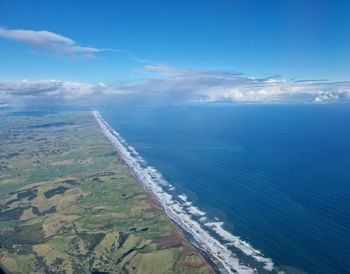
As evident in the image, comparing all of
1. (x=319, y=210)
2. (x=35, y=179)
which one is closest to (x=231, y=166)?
(x=319, y=210)

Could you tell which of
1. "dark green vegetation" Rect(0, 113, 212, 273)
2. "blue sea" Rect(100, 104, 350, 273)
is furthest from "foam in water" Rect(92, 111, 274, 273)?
"dark green vegetation" Rect(0, 113, 212, 273)

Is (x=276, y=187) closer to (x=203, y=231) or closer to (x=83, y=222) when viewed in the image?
(x=203, y=231)

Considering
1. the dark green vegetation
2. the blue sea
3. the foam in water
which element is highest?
the blue sea

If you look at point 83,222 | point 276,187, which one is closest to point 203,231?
A: point 83,222

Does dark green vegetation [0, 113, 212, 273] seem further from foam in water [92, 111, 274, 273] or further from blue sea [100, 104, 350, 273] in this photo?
blue sea [100, 104, 350, 273]

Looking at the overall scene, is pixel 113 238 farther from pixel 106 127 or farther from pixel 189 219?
pixel 106 127

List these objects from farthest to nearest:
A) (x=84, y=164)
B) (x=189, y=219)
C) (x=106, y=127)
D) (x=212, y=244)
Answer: (x=106, y=127), (x=84, y=164), (x=189, y=219), (x=212, y=244)

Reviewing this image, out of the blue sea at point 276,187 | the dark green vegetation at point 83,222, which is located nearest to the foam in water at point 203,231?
the blue sea at point 276,187
